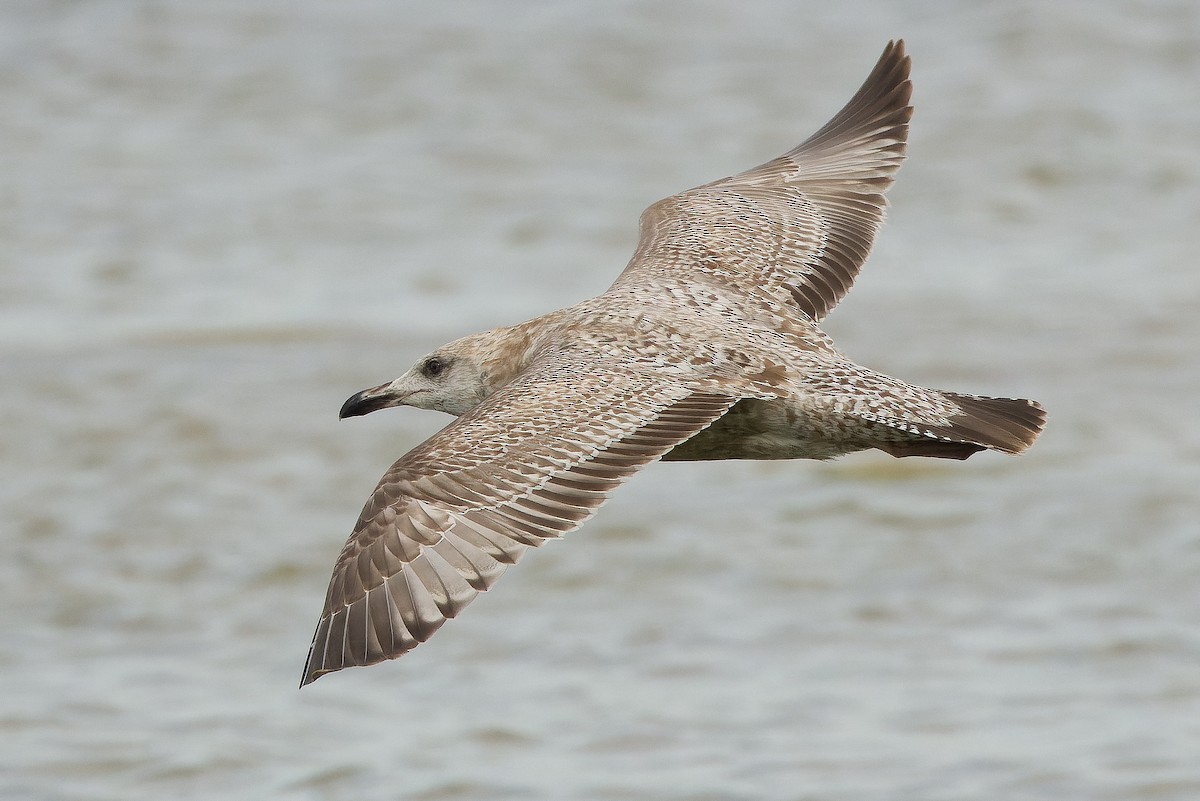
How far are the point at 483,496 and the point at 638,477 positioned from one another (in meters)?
8.42

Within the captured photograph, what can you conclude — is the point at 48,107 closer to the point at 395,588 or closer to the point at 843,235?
the point at 843,235

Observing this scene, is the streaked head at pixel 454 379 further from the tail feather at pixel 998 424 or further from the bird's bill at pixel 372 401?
the tail feather at pixel 998 424

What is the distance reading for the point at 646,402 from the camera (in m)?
6.88

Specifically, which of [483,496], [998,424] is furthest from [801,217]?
[483,496]

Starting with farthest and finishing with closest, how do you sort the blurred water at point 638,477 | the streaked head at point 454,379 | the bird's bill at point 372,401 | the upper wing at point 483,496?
A: the blurred water at point 638,477 → the bird's bill at point 372,401 → the streaked head at point 454,379 → the upper wing at point 483,496

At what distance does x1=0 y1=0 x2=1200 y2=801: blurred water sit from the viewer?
11992 millimetres

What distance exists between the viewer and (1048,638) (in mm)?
13227

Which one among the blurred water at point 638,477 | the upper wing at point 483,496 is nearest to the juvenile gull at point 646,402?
the upper wing at point 483,496

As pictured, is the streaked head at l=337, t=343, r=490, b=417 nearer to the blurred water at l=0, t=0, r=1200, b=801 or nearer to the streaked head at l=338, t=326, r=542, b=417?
the streaked head at l=338, t=326, r=542, b=417

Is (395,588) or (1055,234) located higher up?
(1055,234)

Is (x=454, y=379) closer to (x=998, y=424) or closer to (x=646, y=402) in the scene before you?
(x=646, y=402)

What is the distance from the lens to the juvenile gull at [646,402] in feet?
20.7

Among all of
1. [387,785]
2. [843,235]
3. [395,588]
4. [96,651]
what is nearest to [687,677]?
[387,785]

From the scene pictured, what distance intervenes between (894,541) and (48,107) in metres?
11.1
